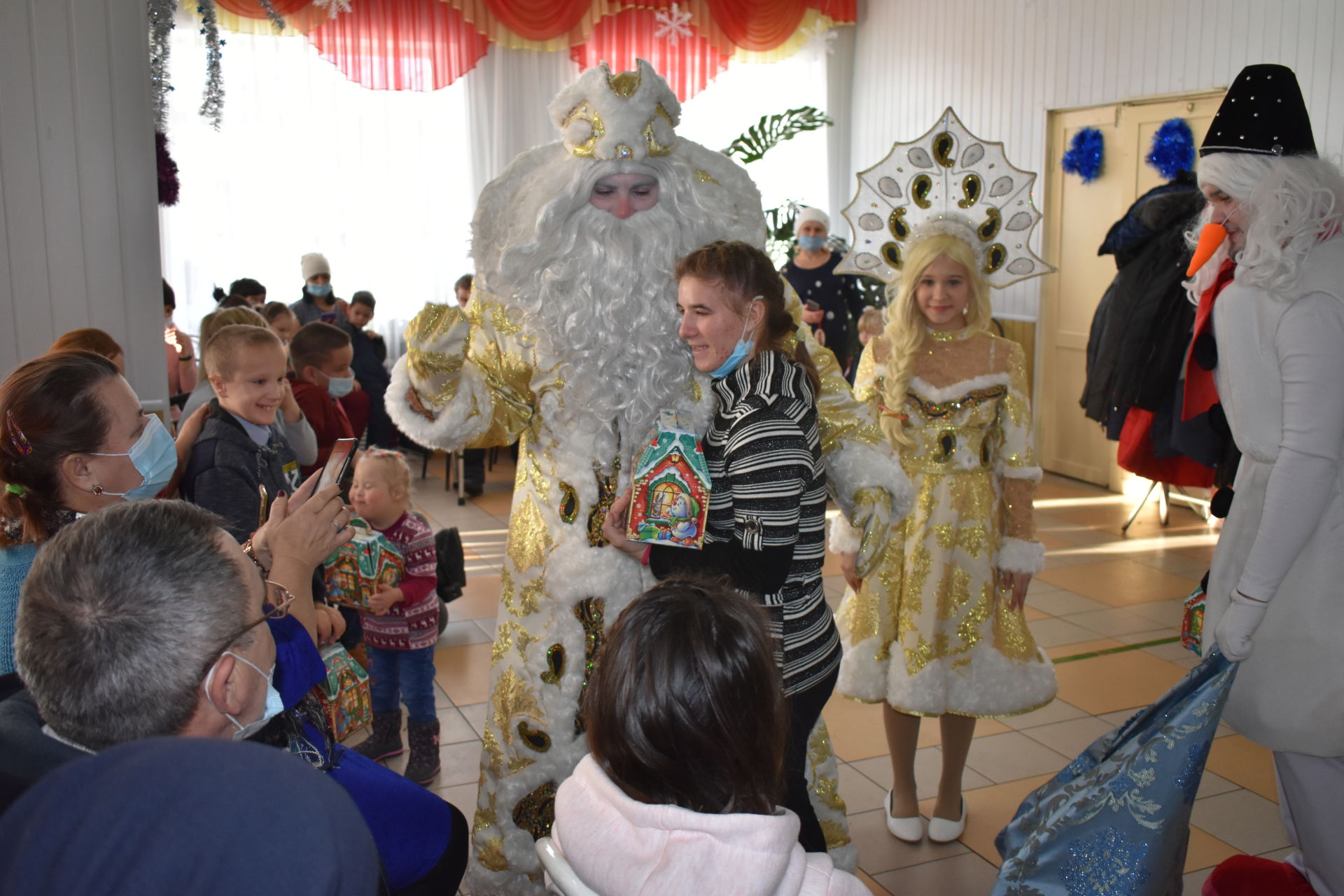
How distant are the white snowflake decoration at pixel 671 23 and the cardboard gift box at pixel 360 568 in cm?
705

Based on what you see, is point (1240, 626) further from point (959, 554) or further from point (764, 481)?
point (764, 481)

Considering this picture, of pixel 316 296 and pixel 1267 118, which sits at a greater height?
pixel 1267 118

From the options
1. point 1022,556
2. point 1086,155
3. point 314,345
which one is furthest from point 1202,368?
point 1086,155

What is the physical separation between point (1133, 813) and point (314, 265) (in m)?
6.65

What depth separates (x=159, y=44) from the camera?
3.32 m

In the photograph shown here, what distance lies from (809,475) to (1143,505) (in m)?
5.18

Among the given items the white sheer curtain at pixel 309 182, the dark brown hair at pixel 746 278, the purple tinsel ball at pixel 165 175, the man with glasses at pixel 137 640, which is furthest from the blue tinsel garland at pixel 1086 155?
the man with glasses at pixel 137 640

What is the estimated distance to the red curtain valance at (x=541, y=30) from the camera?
25.8 ft

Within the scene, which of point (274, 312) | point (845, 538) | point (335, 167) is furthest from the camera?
point (335, 167)

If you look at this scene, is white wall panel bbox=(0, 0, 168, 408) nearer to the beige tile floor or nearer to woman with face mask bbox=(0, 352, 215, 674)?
woman with face mask bbox=(0, 352, 215, 674)

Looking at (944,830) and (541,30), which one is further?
(541,30)

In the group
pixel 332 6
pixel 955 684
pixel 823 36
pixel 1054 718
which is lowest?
pixel 1054 718

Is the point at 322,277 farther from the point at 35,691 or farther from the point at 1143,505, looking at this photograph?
the point at 35,691

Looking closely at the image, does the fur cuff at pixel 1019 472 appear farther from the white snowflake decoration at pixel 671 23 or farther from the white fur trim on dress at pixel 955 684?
the white snowflake decoration at pixel 671 23
